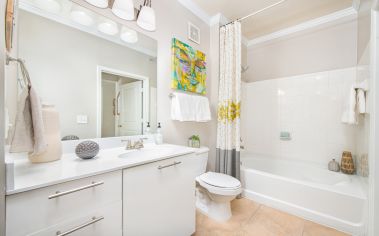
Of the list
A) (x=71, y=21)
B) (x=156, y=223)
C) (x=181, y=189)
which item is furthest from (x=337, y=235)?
(x=71, y=21)

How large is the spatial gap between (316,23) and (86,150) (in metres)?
3.27

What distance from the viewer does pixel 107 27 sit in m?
1.32

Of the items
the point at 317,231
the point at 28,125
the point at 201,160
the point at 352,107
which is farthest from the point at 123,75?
the point at 352,107

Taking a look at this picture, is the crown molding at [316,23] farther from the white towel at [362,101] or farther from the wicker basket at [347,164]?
the wicker basket at [347,164]

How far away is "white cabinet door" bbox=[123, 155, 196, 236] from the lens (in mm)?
900

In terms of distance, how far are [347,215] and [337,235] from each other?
0.68ft

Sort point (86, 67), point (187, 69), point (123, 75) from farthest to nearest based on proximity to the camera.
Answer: point (187, 69)
point (123, 75)
point (86, 67)

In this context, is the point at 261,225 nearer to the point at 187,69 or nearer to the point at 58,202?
the point at 58,202

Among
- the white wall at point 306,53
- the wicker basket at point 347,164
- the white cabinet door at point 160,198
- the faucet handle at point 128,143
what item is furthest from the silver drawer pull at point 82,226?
the white wall at point 306,53

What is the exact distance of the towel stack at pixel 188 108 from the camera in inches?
69.7

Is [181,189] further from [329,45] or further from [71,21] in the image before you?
[329,45]

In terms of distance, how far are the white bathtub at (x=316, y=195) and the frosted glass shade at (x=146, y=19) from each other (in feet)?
6.64

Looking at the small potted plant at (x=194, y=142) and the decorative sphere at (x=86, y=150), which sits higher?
the decorative sphere at (x=86, y=150)

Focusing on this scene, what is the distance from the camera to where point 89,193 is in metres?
0.73
